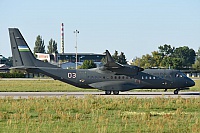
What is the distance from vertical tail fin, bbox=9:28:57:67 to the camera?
4422cm

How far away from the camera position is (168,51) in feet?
639

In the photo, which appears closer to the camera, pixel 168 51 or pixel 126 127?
pixel 126 127

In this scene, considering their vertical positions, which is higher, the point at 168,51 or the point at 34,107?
the point at 168,51

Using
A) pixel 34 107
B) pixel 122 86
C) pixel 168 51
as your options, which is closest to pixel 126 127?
pixel 34 107

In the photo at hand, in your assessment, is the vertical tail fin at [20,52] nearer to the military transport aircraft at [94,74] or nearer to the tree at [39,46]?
the military transport aircraft at [94,74]

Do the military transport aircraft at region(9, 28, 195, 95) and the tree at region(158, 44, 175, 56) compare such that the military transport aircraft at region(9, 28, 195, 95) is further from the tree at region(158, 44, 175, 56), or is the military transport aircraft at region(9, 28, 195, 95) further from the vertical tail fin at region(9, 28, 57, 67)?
the tree at region(158, 44, 175, 56)

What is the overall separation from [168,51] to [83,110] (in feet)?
561

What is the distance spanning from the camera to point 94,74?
146 ft

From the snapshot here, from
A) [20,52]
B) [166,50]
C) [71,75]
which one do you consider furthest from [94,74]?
[166,50]

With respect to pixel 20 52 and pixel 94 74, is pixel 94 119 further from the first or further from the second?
pixel 20 52

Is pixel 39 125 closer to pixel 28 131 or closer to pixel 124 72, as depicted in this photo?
pixel 28 131

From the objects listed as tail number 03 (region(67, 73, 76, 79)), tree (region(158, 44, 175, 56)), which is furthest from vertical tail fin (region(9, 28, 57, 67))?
tree (region(158, 44, 175, 56))

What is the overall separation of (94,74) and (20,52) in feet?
24.8

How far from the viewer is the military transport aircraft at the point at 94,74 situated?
4381 cm
